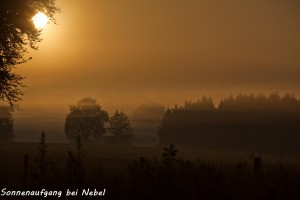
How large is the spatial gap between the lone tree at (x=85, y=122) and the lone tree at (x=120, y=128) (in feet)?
19.7

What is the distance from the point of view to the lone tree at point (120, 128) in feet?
419

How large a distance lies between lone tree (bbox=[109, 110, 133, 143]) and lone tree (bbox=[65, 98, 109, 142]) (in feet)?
19.7

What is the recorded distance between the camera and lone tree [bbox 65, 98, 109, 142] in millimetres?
114625

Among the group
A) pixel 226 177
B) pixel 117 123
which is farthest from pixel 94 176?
pixel 117 123

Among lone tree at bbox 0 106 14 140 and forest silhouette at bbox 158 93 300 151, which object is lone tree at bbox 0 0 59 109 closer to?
lone tree at bbox 0 106 14 140

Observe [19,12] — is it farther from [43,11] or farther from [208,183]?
[208,183]

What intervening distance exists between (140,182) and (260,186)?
3.26 meters

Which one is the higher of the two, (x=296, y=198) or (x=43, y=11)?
(x=43, y=11)

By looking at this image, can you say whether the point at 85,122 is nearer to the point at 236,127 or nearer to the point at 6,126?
the point at 6,126

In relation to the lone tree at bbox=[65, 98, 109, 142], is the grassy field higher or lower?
lower

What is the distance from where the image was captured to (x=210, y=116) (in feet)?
472

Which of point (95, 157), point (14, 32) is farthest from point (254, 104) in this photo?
point (14, 32)

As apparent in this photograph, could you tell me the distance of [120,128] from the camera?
12850cm

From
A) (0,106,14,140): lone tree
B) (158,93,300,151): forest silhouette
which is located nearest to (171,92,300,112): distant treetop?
(158,93,300,151): forest silhouette
